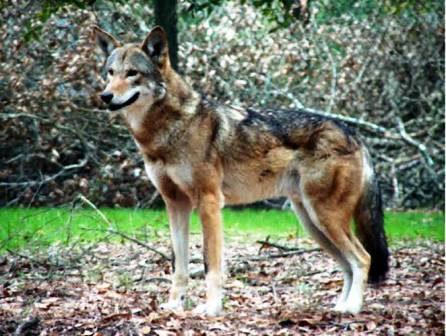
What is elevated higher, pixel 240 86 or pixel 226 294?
pixel 240 86

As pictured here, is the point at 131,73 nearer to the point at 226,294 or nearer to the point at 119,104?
the point at 119,104

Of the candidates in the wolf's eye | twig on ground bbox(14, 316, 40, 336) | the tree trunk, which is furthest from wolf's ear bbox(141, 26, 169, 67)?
twig on ground bbox(14, 316, 40, 336)

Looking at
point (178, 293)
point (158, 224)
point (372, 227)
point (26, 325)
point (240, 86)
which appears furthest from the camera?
point (240, 86)

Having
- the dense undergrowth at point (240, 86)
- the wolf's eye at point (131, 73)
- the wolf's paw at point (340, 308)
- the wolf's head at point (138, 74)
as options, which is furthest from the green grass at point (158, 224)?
the wolf's paw at point (340, 308)

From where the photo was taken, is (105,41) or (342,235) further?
(105,41)

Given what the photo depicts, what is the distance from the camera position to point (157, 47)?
627cm

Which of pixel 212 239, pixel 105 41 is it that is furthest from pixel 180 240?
pixel 105 41

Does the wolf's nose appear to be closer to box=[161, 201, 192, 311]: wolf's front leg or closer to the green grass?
box=[161, 201, 192, 311]: wolf's front leg

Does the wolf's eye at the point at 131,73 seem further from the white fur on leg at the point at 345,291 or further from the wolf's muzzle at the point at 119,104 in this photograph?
the white fur on leg at the point at 345,291

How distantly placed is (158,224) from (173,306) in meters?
4.72

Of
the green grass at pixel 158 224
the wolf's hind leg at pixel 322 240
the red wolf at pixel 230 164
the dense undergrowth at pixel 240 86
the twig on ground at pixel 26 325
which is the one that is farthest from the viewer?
the dense undergrowth at pixel 240 86

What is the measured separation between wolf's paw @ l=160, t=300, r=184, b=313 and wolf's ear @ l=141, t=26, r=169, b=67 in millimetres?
1770

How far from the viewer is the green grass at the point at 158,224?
9711 mm

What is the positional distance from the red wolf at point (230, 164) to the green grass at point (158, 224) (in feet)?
8.93
